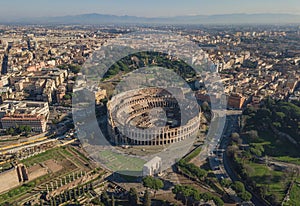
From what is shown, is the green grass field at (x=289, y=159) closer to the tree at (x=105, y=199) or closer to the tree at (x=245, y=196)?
the tree at (x=245, y=196)

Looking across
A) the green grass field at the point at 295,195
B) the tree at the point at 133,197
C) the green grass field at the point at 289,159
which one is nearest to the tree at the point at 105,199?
the tree at the point at 133,197

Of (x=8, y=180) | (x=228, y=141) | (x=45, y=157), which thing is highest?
(x=228, y=141)

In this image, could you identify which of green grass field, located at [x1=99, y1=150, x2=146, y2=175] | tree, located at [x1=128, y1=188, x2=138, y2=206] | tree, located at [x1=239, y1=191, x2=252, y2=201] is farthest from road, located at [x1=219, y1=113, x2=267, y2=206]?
tree, located at [x1=128, y1=188, x2=138, y2=206]

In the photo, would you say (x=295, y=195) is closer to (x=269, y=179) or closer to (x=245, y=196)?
(x=269, y=179)

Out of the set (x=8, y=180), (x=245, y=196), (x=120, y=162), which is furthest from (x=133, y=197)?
(x=8, y=180)

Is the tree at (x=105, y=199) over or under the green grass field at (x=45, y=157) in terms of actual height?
under

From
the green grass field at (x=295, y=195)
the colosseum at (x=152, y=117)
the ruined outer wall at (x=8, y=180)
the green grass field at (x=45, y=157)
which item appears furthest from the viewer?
the colosseum at (x=152, y=117)

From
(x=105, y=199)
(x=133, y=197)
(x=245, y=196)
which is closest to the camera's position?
(x=245, y=196)

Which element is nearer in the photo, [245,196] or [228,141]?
[245,196]

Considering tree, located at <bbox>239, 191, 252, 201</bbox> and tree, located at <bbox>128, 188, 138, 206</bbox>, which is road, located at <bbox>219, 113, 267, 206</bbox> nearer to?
tree, located at <bbox>239, 191, 252, 201</bbox>

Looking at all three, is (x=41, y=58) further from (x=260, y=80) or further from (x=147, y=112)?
(x=260, y=80)
